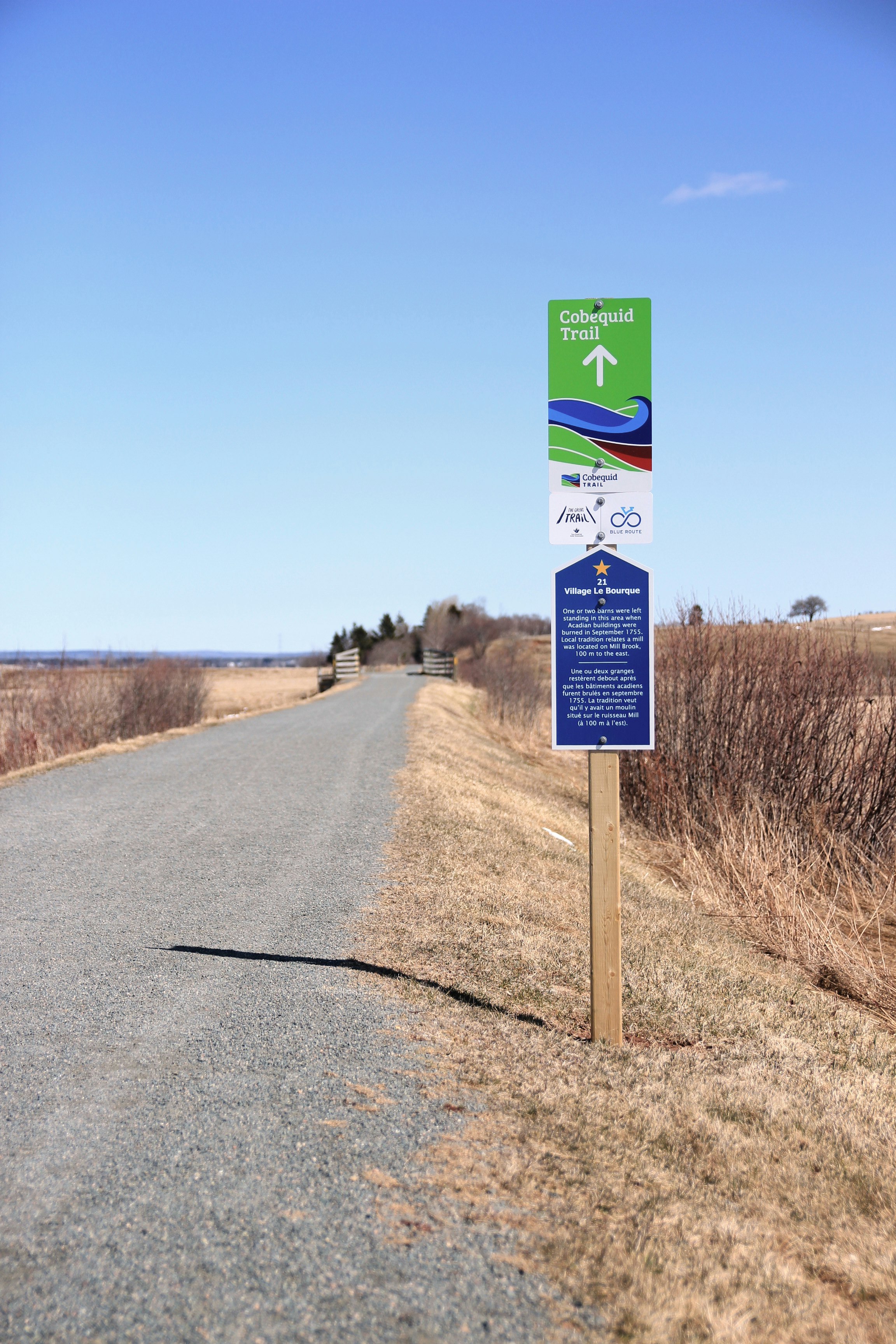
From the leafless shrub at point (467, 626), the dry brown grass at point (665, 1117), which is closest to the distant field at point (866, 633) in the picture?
the dry brown grass at point (665, 1117)

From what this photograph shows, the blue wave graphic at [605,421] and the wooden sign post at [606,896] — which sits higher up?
the blue wave graphic at [605,421]

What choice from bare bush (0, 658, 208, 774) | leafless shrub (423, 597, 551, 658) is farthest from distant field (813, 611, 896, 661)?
leafless shrub (423, 597, 551, 658)

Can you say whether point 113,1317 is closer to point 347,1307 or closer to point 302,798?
point 347,1307

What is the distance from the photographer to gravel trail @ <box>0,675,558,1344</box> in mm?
2617

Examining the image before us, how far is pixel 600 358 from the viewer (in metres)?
4.61

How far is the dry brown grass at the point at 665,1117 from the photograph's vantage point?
281 cm

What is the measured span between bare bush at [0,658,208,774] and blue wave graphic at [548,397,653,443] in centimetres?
1476

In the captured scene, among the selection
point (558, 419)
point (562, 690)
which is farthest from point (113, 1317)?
point (558, 419)

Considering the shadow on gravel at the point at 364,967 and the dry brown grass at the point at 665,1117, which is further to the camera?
the shadow on gravel at the point at 364,967

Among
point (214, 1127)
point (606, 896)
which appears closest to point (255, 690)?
point (606, 896)

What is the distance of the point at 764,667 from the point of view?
511 inches

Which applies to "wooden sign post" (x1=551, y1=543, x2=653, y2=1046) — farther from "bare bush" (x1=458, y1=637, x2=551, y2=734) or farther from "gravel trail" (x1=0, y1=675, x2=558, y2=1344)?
"bare bush" (x1=458, y1=637, x2=551, y2=734)

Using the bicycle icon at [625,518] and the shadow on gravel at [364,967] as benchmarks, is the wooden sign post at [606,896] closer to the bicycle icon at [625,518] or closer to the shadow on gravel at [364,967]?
the shadow on gravel at [364,967]

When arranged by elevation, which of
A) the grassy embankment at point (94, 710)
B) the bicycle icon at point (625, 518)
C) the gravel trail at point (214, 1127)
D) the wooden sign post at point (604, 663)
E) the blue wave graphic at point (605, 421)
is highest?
the blue wave graphic at point (605, 421)
